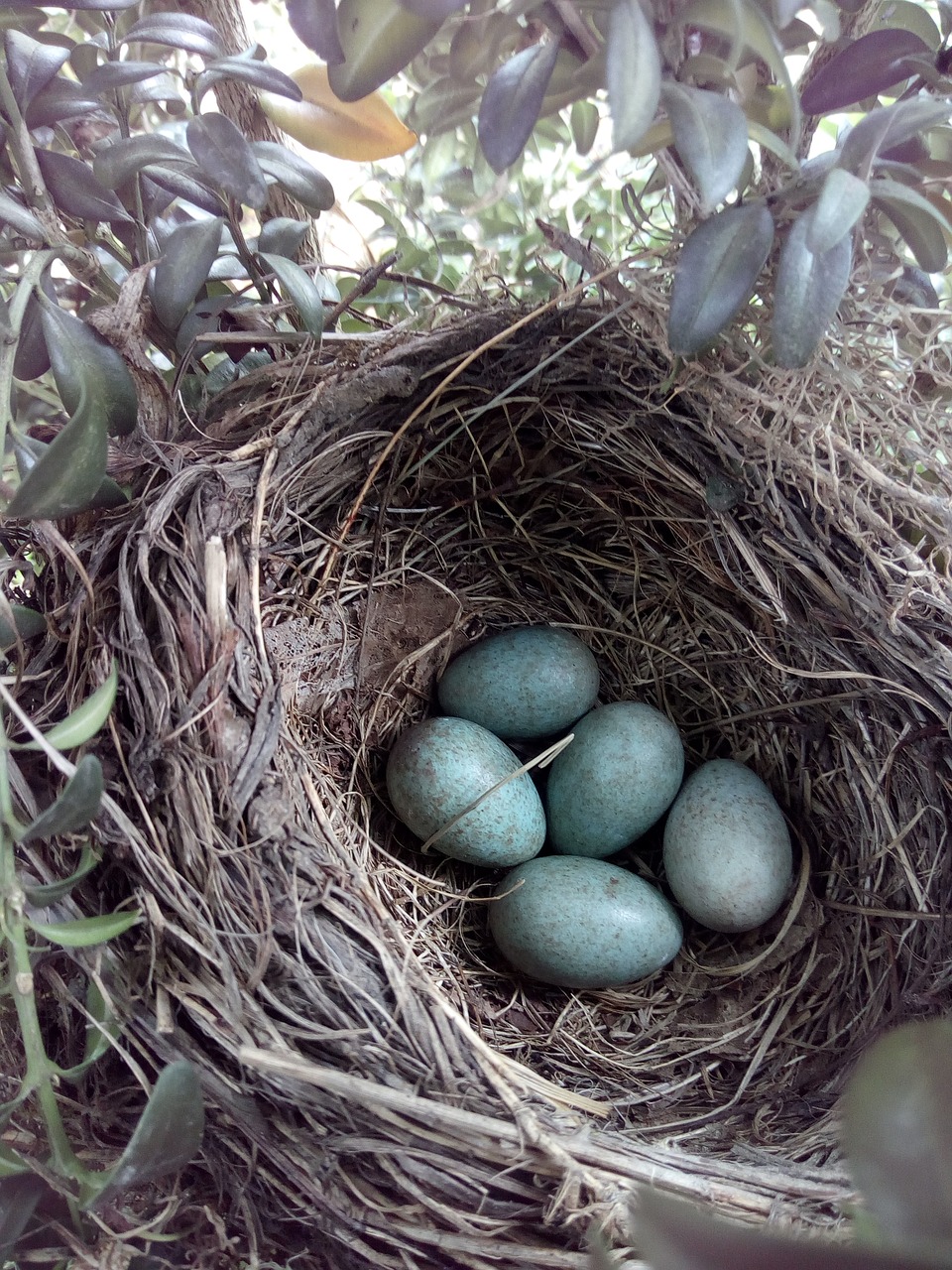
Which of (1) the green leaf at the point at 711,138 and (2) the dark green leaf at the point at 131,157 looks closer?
(1) the green leaf at the point at 711,138

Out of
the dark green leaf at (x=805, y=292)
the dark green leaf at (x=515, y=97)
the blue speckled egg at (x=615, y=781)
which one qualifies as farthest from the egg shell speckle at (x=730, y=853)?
the dark green leaf at (x=515, y=97)

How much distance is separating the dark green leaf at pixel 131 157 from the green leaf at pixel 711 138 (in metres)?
0.48

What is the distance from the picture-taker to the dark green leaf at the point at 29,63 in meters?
0.74

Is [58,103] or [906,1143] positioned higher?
[58,103]

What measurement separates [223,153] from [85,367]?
0.80 ft

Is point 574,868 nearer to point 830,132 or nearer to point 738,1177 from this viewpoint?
point 738,1177

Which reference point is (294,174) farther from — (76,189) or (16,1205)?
(16,1205)

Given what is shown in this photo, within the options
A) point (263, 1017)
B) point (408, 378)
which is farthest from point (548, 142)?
point (263, 1017)

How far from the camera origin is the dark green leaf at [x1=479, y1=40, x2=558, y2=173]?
0.70 m

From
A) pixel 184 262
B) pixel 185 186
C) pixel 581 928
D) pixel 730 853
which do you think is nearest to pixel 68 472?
pixel 184 262

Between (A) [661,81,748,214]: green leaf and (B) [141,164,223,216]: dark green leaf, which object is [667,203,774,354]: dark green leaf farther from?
(B) [141,164,223,216]: dark green leaf

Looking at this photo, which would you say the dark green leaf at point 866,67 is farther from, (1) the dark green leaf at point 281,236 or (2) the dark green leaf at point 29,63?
(2) the dark green leaf at point 29,63

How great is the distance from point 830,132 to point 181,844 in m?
1.33

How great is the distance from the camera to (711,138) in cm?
66
